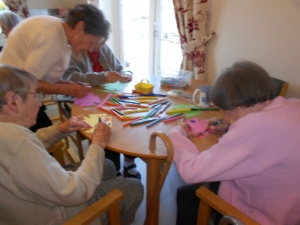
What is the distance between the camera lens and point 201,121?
1.28 m

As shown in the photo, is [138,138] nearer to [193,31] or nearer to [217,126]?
[217,126]

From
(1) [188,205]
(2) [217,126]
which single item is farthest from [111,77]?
(1) [188,205]

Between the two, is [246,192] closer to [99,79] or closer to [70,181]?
[70,181]

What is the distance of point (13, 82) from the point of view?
798 millimetres

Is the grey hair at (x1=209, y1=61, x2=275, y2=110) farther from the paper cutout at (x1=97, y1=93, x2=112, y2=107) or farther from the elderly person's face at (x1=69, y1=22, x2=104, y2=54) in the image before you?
the elderly person's face at (x1=69, y1=22, x2=104, y2=54)

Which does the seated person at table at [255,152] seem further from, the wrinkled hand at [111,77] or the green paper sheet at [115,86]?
the wrinkled hand at [111,77]

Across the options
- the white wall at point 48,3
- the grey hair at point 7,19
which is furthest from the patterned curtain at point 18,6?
the grey hair at point 7,19

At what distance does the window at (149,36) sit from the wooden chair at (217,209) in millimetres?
1931

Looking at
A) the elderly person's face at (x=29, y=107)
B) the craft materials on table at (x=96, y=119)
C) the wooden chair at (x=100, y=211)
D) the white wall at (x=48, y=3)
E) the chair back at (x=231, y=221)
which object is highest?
the white wall at (x=48, y=3)

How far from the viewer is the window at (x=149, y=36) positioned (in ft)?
8.75

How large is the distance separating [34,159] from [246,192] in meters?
0.78

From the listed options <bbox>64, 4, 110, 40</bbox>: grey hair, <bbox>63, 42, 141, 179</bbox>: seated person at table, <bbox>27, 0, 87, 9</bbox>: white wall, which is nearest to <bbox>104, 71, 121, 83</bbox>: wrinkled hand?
<bbox>63, 42, 141, 179</bbox>: seated person at table

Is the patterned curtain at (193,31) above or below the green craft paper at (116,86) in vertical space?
above

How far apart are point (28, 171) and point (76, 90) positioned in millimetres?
842
